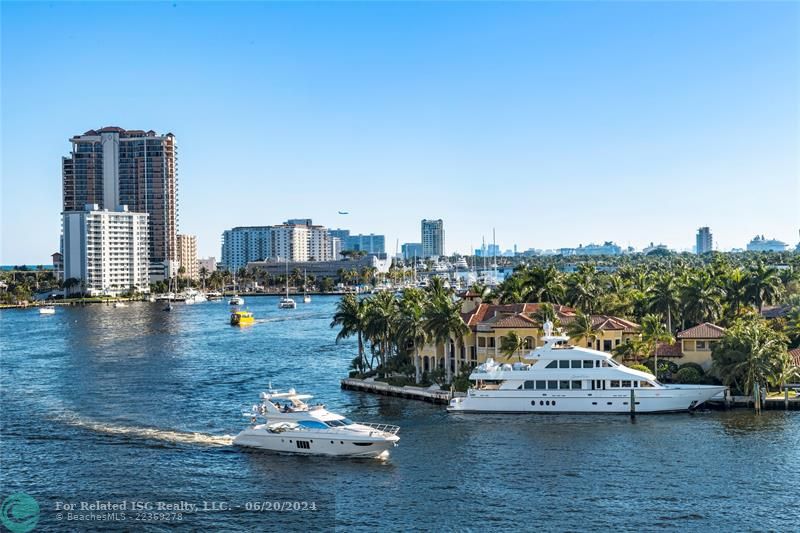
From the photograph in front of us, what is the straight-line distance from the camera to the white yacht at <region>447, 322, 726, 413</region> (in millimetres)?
70875

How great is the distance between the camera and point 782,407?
2773 inches

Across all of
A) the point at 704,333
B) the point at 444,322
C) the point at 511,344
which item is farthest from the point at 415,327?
the point at 704,333

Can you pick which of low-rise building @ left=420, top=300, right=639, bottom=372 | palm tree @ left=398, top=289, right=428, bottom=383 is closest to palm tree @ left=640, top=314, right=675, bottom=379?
low-rise building @ left=420, top=300, right=639, bottom=372

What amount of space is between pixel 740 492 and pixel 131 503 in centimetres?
3555

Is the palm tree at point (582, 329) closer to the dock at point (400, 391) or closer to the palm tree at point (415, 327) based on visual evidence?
the dock at point (400, 391)

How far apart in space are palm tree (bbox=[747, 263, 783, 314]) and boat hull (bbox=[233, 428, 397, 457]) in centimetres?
5496

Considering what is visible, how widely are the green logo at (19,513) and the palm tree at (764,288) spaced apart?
77178 mm

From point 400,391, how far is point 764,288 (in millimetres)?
43664

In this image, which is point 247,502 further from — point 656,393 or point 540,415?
point 656,393

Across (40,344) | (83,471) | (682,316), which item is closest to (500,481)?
(83,471)

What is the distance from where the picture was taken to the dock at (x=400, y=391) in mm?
78125

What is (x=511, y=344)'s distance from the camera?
7944cm

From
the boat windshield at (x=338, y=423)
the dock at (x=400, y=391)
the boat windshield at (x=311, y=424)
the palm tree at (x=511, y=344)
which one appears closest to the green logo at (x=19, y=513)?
the boat windshield at (x=311, y=424)

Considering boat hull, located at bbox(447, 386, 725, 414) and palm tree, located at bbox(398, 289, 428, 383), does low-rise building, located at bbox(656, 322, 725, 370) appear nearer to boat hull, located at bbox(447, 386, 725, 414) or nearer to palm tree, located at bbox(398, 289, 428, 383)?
boat hull, located at bbox(447, 386, 725, 414)
